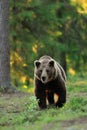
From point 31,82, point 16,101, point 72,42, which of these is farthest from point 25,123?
point 72,42

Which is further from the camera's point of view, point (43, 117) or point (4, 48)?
point (4, 48)

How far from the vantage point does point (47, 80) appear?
12.5 m

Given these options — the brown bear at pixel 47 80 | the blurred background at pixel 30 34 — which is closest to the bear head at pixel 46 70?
the brown bear at pixel 47 80

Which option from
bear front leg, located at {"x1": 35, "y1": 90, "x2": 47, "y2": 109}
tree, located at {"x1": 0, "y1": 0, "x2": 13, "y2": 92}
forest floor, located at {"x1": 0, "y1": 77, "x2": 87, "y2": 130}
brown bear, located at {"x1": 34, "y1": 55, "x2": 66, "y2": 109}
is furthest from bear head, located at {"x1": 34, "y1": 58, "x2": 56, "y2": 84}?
tree, located at {"x1": 0, "y1": 0, "x2": 13, "y2": 92}

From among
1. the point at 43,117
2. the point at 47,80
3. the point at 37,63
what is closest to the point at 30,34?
the point at 37,63

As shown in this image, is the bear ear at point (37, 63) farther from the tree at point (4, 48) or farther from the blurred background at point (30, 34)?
the blurred background at point (30, 34)

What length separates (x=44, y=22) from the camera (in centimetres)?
2558

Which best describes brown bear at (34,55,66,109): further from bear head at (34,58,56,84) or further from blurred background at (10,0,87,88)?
blurred background at (10,0,87,88)

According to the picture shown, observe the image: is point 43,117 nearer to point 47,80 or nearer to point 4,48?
point 47,80

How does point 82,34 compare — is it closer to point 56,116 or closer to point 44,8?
point 44,8

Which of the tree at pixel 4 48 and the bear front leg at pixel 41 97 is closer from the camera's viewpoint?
the bear front leg at pixel 41 97

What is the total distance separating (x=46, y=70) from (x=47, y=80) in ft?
0.78

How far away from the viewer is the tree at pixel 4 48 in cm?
1722

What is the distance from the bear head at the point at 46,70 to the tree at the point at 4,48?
4871mm
